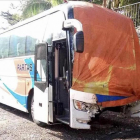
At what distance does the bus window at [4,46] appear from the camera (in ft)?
31.6

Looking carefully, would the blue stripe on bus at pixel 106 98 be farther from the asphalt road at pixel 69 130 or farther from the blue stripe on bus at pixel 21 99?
the blue stripe on bus at pixel 21 99

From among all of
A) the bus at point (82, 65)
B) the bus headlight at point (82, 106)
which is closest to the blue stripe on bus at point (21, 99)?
the bus at point (82, 65)

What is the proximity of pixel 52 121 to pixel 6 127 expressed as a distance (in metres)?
1.74

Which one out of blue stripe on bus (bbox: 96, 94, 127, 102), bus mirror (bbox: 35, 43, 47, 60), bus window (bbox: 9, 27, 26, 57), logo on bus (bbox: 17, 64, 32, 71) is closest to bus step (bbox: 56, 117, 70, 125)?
blue stripe on bus (bbox: 96, 94, 127, 102)

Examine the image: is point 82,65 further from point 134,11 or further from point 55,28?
point 134,11

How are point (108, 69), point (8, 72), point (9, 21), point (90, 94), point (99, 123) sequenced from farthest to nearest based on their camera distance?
point (9, 21) → point (8, 72) → point (99, 123) → point (108, 69) → point (90, 94)

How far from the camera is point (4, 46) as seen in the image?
32.8 ft

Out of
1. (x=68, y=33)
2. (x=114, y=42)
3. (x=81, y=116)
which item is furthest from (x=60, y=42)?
(x=81, y=116)

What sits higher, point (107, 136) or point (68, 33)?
point (68, 33)

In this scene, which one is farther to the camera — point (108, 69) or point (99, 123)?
point (99, 123)

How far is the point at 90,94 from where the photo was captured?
549cm

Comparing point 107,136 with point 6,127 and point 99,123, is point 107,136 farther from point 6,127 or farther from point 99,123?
point 6,127

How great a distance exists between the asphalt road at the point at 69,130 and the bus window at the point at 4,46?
263 centimetres

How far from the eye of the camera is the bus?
5.54m
